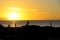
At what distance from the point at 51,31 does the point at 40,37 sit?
348 centimetres

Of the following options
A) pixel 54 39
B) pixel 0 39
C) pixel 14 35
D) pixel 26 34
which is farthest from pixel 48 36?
pixel 0 39

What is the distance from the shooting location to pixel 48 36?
2761 cm

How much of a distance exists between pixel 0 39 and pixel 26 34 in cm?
375

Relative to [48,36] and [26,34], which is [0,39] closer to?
[26,34]

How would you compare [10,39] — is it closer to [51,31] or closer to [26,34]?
[26,34]

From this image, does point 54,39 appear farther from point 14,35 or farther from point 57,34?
point 14,35

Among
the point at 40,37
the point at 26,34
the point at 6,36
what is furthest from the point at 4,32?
the point at 40,37

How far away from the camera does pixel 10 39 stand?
25.8 meters

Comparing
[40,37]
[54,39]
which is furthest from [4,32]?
[54,39]

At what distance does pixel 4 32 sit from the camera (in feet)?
90.9

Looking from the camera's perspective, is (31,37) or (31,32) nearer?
(31,37)

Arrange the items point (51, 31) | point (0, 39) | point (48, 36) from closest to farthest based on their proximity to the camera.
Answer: point (0, 39) → point (48, 36) → point (51, 31)

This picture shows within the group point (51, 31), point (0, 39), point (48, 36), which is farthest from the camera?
point (51, 31)

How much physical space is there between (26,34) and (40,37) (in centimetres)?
200
